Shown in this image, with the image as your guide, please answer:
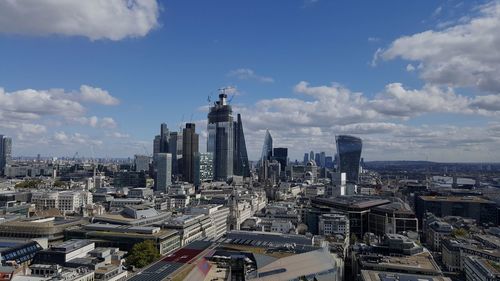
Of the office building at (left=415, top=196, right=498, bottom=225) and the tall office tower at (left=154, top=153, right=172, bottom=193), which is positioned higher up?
the tall office tower at (left=154, top=153, right=172, bottom=193)

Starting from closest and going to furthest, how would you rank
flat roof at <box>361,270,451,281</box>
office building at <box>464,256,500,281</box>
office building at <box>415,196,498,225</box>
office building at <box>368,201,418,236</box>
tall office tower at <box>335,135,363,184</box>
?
flat roof at <box>361,270,451,281</box>
office building at <box>464,256,500,281</box>
office building at <box>368,201,418,236</box>
office building at <box>415,196,498,225</box>
tall office tower at <box>335,135,363,184</box>

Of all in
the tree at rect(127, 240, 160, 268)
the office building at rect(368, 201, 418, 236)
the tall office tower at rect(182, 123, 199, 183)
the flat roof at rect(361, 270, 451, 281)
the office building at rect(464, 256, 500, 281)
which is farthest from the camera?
the tall office tower at rect(182, 123, 199, 183)

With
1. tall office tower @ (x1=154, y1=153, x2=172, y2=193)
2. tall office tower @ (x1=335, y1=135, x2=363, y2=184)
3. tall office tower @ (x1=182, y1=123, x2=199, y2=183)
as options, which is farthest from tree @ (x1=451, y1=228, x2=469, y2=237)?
tall office tower @ (x1=182, y1=123, x2=199, y2=183)

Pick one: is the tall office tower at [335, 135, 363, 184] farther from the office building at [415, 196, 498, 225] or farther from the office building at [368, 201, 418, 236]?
the office building at [368, 201, 418, 236]

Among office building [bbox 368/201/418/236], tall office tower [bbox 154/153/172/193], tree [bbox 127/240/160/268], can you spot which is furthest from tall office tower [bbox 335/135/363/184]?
tree [bbox 127/240/160/268]

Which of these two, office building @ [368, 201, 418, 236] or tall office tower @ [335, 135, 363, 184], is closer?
office building @ [368, 201, 418, 236]

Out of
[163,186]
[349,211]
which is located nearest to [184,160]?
[163,186]

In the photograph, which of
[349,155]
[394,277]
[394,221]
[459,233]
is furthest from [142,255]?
[349,155]
